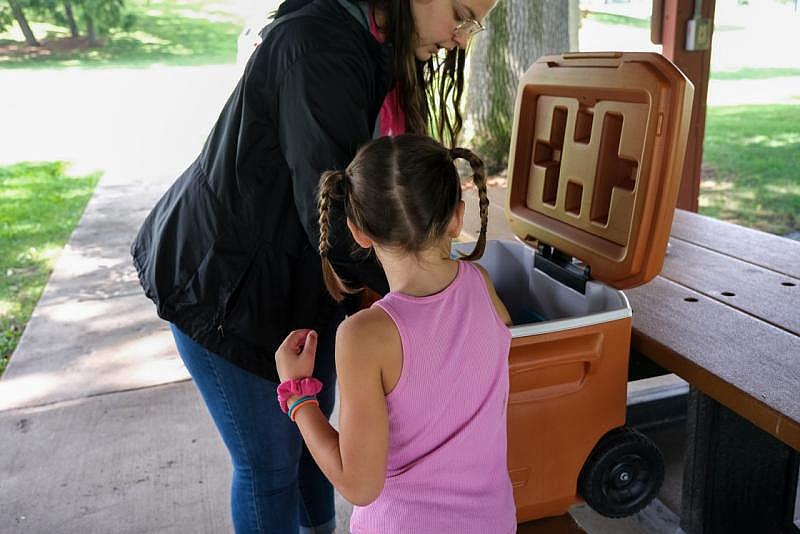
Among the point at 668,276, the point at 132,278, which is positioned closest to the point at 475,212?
the point at 668,276

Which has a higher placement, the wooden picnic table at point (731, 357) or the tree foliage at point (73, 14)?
the wooden picnic table at point (731, 357)

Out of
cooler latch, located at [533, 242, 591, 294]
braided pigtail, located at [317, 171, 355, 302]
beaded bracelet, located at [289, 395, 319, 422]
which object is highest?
braided pigtail, located at [317, 171, 355, 302]

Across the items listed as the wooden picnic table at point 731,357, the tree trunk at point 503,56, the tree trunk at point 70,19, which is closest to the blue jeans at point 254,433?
the wooden picnic table at point 731,357

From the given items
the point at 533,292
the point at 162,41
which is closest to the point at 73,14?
the point at 162,41

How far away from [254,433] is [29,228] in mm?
5711

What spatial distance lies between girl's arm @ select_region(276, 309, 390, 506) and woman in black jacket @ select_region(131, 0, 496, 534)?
302 millimetres

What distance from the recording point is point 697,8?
373 centimetres

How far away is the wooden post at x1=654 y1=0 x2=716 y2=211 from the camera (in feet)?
12.3

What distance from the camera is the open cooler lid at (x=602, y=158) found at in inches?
56.7

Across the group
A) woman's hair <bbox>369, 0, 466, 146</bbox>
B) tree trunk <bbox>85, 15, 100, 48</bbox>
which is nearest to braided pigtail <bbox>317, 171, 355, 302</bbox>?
woman's hair <bbox>369, 0, 466, 146</bbox>

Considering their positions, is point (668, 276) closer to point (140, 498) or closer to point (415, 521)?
point (415, 521)

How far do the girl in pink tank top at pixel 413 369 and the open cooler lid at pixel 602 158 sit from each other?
373 mm

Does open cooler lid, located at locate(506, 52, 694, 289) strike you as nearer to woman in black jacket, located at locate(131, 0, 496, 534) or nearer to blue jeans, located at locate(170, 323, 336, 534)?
woman in black jacket, located at locate(131, 0, 496, 534)

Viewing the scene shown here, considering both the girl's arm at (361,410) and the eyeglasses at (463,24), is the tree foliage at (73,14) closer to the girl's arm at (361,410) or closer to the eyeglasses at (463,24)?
the eyeglasses at (463,24)
